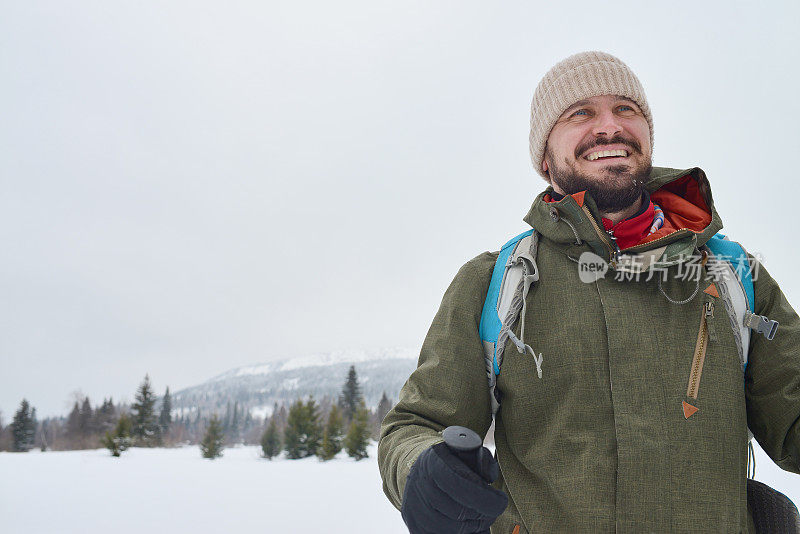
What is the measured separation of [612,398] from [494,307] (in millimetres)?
515

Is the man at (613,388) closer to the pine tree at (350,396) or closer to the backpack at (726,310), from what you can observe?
the backpack at (726,310)

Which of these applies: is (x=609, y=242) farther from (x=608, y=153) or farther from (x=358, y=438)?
(x=358, y=438)

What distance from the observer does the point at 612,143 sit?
2.11 meters

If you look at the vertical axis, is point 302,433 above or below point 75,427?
above

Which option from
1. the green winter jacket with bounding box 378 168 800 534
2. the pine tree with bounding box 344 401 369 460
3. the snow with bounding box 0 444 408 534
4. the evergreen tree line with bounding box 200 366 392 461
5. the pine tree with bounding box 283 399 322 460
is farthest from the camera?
the pine tree with bounding box 283 399 322 460

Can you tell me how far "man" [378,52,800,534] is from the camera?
150 cm

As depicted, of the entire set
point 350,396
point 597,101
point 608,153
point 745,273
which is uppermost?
point 597,101

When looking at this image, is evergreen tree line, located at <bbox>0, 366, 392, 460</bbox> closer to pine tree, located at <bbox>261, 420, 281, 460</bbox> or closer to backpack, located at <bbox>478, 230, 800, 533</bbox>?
pine tree, located at <bbox>261, 420, 281, 460</bbox>

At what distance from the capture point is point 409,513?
116 cm

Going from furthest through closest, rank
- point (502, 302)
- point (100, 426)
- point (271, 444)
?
point (100, 426), point (271, 444), point (502, 302)

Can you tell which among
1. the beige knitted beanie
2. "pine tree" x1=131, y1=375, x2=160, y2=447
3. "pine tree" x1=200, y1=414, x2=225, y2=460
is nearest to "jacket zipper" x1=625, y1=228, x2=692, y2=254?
the beige knitted beanie

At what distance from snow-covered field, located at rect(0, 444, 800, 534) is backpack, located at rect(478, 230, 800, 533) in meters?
7.74

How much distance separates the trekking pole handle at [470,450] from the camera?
1.04 m

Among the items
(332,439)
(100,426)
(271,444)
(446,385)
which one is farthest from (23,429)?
(446,385)
